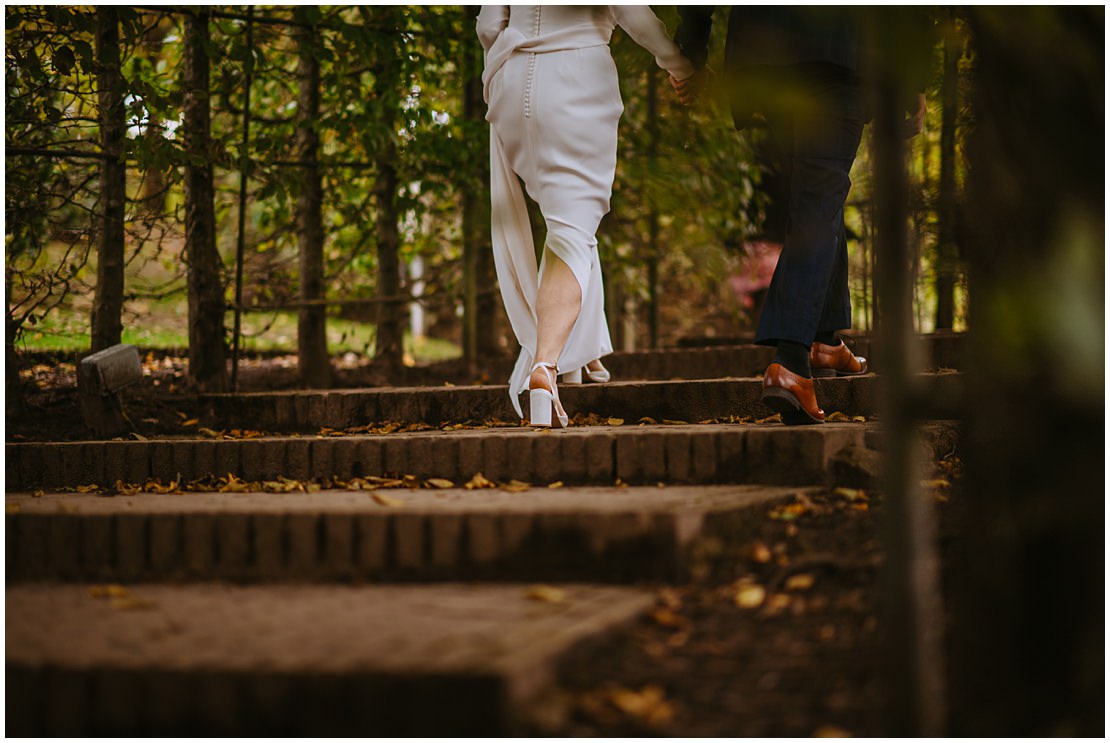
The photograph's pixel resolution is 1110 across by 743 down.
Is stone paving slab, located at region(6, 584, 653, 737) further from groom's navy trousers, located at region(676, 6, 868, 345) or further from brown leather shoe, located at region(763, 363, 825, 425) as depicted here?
groom's navy trousers, located at region(676, 6, 868, 345)

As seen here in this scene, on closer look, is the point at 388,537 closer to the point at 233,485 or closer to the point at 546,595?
the point at 546,595

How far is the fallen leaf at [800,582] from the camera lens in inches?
87.7

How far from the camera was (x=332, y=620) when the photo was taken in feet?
6.55

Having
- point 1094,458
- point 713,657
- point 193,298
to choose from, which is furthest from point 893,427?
point 193,298

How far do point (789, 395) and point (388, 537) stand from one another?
Answer: 1.29 m

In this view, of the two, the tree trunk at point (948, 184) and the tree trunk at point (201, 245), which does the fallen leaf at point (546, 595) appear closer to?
the tree trunk at point (948, 184)

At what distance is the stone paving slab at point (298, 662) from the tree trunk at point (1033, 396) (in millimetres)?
656

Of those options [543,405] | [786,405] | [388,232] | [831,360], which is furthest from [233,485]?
[388,232]

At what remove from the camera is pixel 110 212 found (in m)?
4.84

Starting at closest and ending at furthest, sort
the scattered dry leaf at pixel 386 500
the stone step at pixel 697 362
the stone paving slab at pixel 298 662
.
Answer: the stone paving slab at pixel 298 662
the scattered dry leaf at pixel 386 500
the stone step at pixel 697 362

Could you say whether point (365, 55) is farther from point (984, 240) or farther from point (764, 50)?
point (984, 240)

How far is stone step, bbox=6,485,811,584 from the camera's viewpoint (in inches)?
89.7

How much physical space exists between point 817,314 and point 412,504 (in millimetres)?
1386

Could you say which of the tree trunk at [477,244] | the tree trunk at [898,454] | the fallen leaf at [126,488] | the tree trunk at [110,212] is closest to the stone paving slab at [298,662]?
the tree trunk at [898,454]
